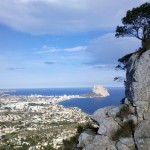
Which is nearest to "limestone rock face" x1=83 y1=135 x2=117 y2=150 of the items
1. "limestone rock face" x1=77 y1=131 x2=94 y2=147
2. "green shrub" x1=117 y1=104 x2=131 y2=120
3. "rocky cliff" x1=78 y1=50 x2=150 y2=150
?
"rocky cliff" x1=78 y1=50 x2=150 y2=150

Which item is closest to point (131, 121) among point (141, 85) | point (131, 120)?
point (131, 120)

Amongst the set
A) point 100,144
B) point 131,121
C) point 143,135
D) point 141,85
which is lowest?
point 100,144

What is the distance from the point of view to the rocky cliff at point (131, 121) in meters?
20.1

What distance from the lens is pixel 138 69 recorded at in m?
21.8

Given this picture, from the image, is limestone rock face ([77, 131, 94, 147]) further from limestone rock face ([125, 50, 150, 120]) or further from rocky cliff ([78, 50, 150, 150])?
limestone rock face ([125, 50, 150, 120])

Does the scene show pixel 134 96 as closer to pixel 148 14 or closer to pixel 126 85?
pixel 126 85

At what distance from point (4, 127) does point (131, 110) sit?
449 ft

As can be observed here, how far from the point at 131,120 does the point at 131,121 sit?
0.22 ft

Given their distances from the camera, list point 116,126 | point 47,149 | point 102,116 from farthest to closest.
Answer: point 47,149 < point 102,116 < point 116,126

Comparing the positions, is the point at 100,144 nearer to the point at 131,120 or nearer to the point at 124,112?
the point at 131,120

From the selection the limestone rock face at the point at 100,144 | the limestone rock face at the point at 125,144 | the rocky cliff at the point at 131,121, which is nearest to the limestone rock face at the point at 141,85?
the rocky cliff at the point at 131,121

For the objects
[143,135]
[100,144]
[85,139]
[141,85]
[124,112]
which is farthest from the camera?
[85,139]

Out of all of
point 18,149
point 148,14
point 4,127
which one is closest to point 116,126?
point 148,14

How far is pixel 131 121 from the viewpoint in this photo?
2103cm
